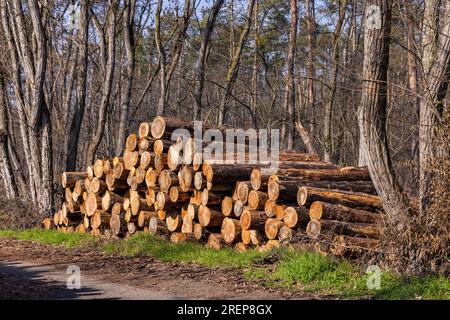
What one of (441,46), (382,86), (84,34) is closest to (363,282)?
(382,86)

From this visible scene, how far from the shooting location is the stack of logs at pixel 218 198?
29.5 feet

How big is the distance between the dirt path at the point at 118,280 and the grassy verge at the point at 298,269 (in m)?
0.27

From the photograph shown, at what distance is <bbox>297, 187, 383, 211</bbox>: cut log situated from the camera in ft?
30.5

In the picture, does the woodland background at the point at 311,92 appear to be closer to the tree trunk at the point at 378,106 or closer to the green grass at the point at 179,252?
the tree trunk at the point at 378,106

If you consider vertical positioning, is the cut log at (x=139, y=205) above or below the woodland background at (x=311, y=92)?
below

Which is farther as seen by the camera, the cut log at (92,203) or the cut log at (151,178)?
the cut log at (92,203)

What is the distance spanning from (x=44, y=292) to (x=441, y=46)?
20.2 feet

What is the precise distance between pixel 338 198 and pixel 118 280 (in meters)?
3.72

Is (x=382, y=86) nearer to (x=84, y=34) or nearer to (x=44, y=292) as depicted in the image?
(x=44, y=292)

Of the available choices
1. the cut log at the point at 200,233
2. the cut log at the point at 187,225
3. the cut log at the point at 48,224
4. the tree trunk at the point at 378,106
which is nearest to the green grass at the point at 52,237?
the cut log at the point at 48,224

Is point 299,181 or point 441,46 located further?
point 299,181

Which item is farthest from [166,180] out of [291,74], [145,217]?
[291,74]

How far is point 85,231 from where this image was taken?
1288 centimetres

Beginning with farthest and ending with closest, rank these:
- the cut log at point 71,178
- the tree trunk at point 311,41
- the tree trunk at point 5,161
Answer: the tree trunk at point 311,41, the tree trunk at point 5,161, the cut log at point 71,178
